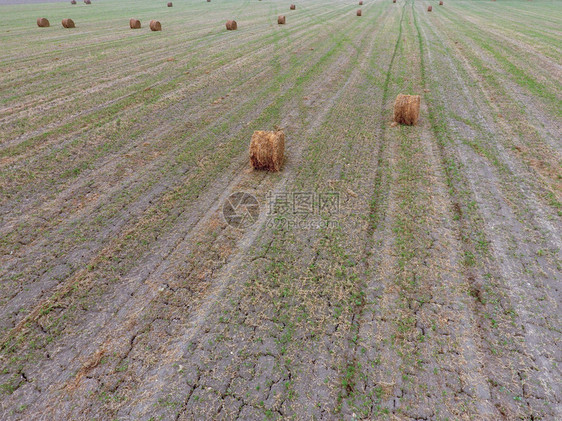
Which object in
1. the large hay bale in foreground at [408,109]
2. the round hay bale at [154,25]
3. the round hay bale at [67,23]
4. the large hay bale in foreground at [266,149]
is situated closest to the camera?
the large hay bale in foreground at [266,149]

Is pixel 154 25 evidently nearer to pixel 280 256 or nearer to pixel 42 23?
pixel 42 23

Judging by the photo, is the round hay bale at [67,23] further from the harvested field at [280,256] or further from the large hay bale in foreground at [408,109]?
the large hay bale in foreground at [408,109]

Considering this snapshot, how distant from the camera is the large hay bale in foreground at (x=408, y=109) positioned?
9625mm

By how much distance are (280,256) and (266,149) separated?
10.2 ft

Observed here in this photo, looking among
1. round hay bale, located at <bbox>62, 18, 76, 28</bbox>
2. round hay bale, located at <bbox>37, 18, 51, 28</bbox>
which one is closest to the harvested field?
round hay bale, located at <bbox>62, 18, 76, 28</bbox>

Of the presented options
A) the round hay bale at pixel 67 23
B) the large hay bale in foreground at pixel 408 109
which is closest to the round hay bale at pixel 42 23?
the round hay bale at pixel 67 23

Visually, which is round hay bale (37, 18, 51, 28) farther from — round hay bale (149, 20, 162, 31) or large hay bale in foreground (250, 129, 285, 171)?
large hay bale in foreground (250, 129, 285, 171)

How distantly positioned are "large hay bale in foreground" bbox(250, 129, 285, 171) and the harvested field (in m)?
0.37

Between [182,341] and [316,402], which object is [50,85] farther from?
[316,402]

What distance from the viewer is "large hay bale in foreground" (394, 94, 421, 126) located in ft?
31.6

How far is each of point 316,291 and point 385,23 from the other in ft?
103

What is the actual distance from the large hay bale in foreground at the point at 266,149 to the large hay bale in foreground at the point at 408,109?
4494 millimetres

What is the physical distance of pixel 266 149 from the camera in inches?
295

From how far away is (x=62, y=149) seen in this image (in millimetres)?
8453
